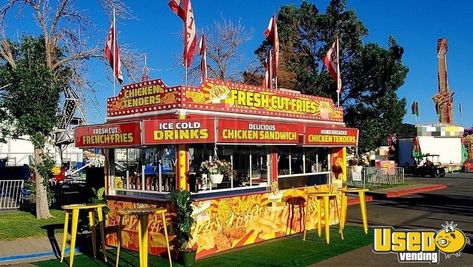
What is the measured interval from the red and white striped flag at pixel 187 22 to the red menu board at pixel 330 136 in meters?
3.49

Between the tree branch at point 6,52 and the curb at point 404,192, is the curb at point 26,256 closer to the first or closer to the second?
the tree branch at point 6,52

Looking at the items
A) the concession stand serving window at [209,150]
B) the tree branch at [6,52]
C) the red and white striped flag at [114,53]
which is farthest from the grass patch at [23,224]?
the tree branch at [6,52]

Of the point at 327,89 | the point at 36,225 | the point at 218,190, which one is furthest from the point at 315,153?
the point at 327,89

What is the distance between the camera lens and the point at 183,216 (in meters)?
9.20

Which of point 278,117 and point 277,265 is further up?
point 278,117

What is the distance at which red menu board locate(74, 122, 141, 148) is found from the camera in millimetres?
9594

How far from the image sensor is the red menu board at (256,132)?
31.6 feet

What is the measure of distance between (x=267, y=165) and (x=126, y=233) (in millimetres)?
3656

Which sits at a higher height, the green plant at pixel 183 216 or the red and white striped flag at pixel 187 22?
the red and white striped flag at pixel 187 22

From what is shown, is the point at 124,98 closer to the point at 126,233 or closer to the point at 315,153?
the point at 126,233

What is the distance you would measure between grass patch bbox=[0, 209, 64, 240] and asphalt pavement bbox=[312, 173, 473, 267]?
25.5ft

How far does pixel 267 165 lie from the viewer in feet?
39.8

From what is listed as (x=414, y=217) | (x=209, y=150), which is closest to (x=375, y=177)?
(x=414, y=217)

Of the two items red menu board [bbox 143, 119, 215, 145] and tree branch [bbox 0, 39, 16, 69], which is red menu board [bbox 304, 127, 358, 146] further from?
tree branch [bbox 0, 39, 16, 69]
